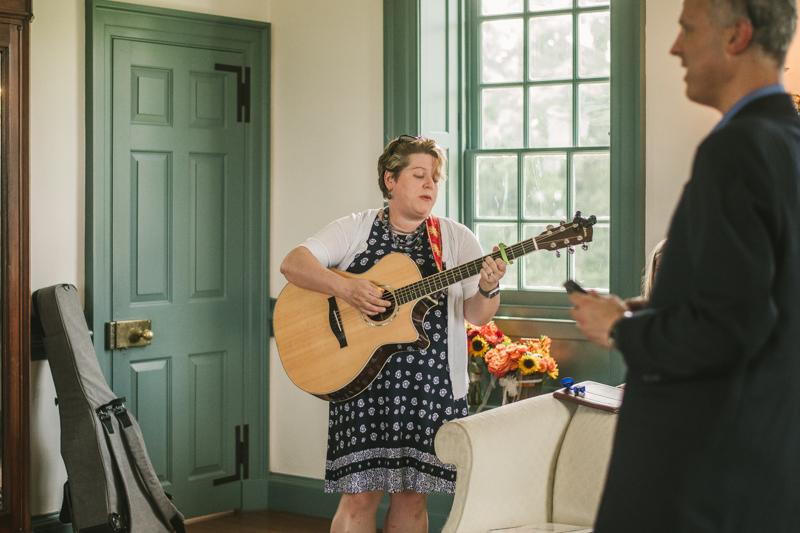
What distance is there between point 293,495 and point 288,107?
A: 1766mm

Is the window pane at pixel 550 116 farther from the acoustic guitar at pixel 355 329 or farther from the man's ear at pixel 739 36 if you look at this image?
the man's ear at pixel 739 36

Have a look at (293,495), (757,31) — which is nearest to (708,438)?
(757,31)

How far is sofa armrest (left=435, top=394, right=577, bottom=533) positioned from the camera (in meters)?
2.05

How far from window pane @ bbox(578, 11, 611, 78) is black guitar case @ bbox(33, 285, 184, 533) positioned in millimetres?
2228

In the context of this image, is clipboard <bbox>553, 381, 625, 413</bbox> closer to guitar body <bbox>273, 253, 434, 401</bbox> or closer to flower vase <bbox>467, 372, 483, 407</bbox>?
guitar body <bbox>273, 253, 434, 401</bbox>

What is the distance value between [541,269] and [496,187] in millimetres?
411

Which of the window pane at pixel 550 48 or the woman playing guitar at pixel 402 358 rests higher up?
the window pane at pixel 550 48

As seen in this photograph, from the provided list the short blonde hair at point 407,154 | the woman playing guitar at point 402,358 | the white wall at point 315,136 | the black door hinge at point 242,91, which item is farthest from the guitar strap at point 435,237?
the black door hinge at point 242,91

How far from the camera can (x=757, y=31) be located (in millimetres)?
1030

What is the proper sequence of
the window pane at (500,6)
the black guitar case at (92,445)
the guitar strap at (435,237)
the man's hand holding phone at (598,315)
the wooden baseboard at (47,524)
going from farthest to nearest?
the window pane at (500,6) → the wooden baseboard at (47,524) → the black guitar case at (92,445) → the guitar strap at (435,237) → the man's hand holding phone at (598,315)

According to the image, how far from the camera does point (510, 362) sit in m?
2.90

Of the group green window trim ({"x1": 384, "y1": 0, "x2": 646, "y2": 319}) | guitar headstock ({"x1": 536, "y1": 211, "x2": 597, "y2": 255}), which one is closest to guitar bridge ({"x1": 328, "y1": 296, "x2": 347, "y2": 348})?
guitar headstock ({"x1": 536, "y1": 211, "x2": 597, "y2": 255})

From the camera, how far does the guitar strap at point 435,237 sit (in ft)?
7.80

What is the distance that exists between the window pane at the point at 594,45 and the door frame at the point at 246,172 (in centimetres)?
139
